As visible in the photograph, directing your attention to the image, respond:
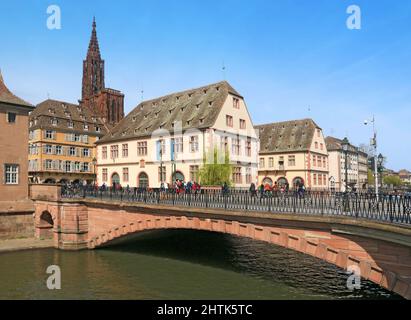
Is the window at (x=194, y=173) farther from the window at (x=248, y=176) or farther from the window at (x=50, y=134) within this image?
the window at (x=50, y=134)

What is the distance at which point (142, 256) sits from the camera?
22.6 meters

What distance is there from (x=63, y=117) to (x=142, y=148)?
72.7ft

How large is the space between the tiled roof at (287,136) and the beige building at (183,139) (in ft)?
35.9

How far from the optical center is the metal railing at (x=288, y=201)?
11047mm

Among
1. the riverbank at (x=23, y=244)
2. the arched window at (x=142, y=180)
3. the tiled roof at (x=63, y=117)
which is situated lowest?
the riverbank at (x=23, y=244)

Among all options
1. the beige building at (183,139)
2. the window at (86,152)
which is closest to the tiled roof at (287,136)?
the beige building at (183,139)

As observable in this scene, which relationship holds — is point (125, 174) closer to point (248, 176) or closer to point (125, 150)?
point (125, 150)

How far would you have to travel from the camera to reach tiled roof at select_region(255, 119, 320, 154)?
5031cm

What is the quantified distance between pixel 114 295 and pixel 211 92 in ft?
93.2

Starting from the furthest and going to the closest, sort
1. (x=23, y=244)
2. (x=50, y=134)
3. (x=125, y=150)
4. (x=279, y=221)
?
(x=50, y=134), (x=125, y=150), (x=23, y=244), (x=279, y=221)

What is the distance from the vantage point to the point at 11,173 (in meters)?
27.8

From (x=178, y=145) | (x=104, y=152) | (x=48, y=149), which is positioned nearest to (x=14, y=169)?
(x=178, y=145)
